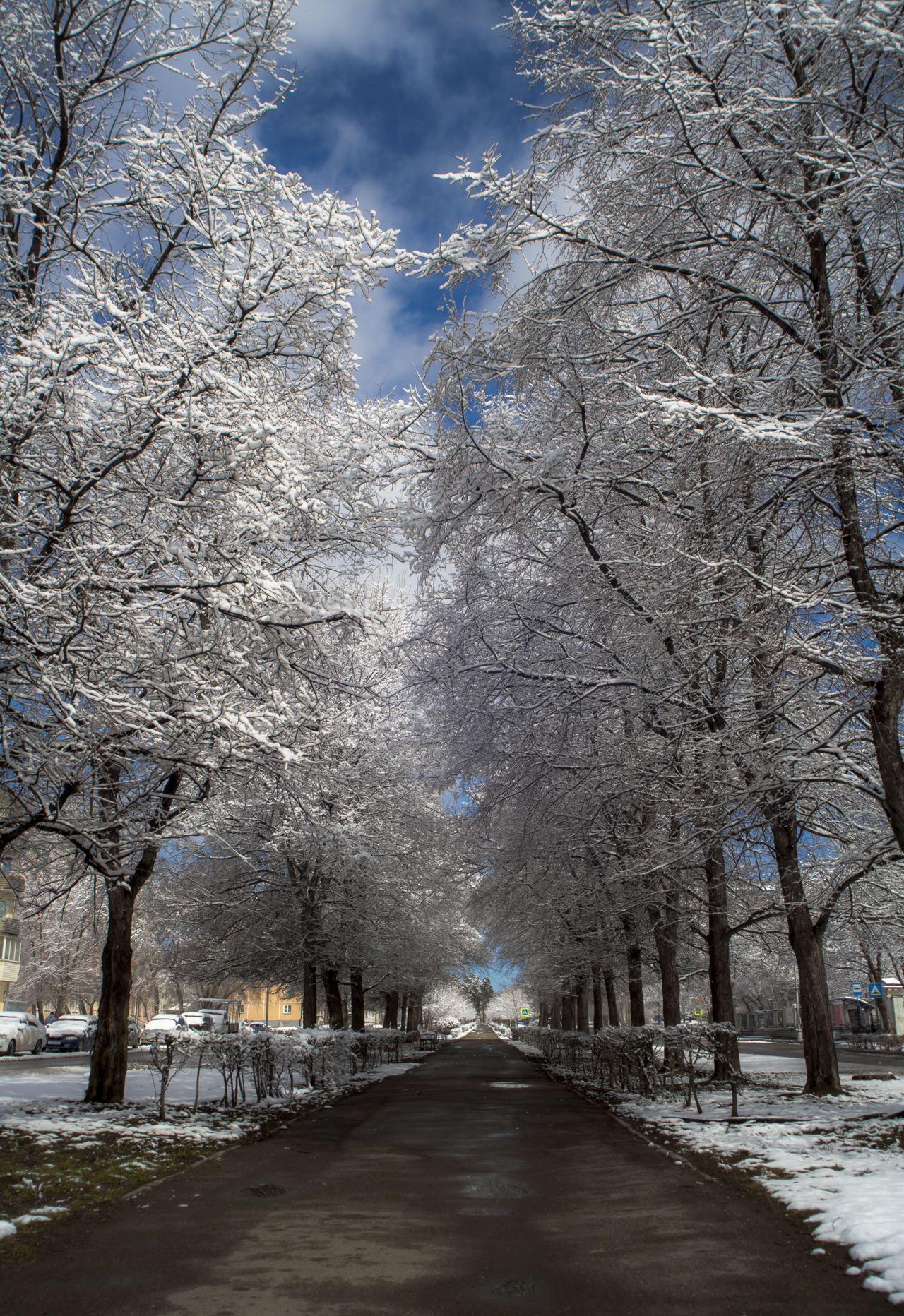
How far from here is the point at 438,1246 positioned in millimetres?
5457

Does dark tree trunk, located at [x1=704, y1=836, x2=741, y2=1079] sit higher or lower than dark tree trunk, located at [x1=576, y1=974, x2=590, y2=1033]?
higher

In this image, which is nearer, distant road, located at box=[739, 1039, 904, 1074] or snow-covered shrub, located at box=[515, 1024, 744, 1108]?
snow-covered shrub, located at box=[515, 1024, 744, 1108]

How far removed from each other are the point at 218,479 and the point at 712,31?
20.9 feet

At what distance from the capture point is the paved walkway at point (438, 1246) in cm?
434

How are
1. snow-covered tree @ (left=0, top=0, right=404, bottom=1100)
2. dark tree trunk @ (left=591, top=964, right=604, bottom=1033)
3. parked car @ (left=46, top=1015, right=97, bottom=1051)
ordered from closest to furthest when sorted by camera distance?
snow-covered tree @ (left=0, top=0, right=404, bottom=1100) < dark tree trunk @ (left=591, top=964, right=604, bottom=1033) < parked car @ (left=46, top=1015, right=97, bottom=1051)

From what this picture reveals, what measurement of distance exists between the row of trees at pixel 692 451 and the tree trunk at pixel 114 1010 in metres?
5.27

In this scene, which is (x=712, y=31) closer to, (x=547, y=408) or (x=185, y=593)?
(x=547, y=408)

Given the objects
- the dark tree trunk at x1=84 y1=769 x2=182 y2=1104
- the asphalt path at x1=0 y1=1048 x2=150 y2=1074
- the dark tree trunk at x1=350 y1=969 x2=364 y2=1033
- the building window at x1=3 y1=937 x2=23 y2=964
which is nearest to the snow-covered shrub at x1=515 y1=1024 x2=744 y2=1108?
the dark tree trunk at x1=84 y1=769 x2=182 y2=1104

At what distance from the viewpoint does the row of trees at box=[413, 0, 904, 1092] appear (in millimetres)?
7023

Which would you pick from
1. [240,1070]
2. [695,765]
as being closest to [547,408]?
[695,765]

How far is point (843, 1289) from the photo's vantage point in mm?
4398

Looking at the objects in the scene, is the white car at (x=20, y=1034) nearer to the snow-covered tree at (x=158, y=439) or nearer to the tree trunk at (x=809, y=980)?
the snow-covered tree at (x=158, y=439)

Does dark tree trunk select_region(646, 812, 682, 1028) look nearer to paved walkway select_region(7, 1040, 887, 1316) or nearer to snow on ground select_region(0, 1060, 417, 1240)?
snow on ground select_region(0, 1060, 417, 1240)

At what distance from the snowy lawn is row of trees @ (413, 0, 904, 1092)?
590 cm
